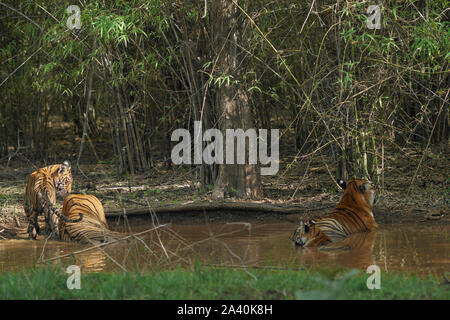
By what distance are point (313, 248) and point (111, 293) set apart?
2486 mm

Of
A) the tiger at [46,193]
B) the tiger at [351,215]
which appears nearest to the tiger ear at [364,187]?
the tiger at [351,215]

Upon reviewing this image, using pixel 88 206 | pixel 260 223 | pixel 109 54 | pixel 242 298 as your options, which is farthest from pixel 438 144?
pixel 242 298

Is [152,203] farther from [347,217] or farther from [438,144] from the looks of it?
[438,144]

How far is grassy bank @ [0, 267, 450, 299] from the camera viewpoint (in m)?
3.90

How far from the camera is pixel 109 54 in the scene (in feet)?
30.8

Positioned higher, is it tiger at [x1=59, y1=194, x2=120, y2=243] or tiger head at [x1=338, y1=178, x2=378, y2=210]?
tiger head at [x1=338, y1=178, x2=378, y2=210]

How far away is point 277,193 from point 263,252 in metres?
3.05

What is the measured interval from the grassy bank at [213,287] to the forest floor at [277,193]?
240 centimetres

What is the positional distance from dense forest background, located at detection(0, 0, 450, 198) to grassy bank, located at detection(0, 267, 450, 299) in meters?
2.70

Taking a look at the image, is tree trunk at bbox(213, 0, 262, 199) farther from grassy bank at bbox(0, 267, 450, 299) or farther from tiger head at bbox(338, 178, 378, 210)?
grassy bank at bbox(0, 267, 450, 299)
